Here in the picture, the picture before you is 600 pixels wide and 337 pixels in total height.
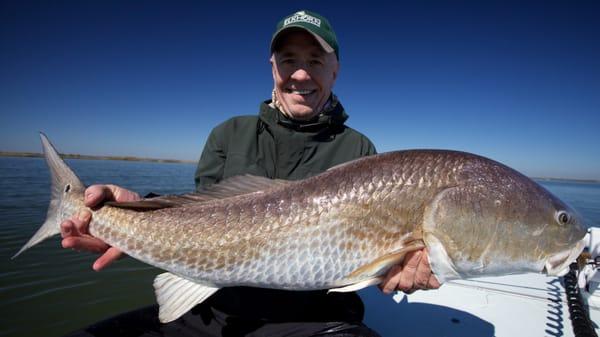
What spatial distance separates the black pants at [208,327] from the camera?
2.70 metres

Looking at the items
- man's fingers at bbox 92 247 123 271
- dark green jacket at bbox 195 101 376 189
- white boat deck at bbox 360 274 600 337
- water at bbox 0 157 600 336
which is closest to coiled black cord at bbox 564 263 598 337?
white boat deck at bbox 360 274 600 337

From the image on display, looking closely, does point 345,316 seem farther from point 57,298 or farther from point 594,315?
point 57,298

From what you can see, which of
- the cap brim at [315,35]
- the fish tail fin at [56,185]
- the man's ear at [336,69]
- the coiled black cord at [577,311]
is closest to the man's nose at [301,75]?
the cap brim at [315,35]

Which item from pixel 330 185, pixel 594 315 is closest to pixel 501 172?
pixel 330 185

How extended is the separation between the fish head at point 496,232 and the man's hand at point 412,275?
0.10 meters

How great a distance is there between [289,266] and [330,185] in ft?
2.35

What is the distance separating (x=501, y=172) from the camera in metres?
2.54

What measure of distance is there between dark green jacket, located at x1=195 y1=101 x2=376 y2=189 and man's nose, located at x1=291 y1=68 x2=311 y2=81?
47cm

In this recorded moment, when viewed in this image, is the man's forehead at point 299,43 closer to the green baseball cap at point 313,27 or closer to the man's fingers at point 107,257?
the green baseball cap at point 313,27

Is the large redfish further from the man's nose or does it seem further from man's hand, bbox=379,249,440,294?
the man's nose

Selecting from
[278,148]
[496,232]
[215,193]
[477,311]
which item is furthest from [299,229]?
[477,311]

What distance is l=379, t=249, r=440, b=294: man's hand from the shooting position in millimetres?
2422

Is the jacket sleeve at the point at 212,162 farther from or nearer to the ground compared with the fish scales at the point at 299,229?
farther from the ground

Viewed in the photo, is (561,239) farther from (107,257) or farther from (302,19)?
(107,257)
